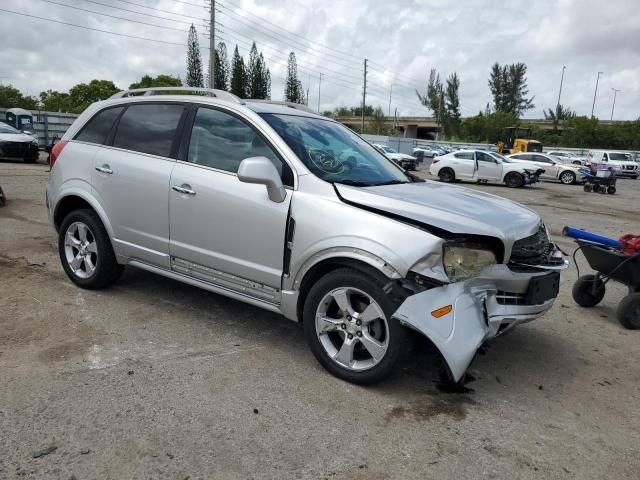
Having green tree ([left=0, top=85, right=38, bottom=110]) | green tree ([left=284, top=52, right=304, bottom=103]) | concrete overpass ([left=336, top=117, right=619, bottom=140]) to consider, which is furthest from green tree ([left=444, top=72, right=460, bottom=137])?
green tree ([left=0, top=85, right=38, bottom=110])

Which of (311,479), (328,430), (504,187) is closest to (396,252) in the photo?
(328,430)

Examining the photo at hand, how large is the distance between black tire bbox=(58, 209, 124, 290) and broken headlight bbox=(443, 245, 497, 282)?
2.97 meters

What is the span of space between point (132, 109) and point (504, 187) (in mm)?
20967

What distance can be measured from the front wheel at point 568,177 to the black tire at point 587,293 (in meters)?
23.2

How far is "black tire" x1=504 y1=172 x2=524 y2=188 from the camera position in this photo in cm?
2267

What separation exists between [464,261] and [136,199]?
2.63 meters

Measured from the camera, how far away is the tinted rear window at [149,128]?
4.30 m

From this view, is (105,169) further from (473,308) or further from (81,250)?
(473,308)

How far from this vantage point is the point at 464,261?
319 centimetres

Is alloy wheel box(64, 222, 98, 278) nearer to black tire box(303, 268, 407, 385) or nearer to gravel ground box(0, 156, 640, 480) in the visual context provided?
gravel ground box(0, 156, 640, 480)

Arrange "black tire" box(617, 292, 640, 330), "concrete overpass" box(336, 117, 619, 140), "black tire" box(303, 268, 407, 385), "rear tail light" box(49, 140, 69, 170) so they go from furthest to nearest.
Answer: "concrete overpass" box(336, 117, 619, 140)
"rear tail light" box(49, 140, 69, 170)
"black tire" box(617, 292, 640, 330)
"black tire" box(303, 268, 407, 385)

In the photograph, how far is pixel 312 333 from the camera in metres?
3.46

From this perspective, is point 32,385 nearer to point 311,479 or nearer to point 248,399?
point 248,399

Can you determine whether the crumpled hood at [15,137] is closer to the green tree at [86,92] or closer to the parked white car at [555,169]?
the parked white car at [555,169]
